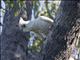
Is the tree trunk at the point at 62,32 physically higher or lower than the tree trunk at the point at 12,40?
higher

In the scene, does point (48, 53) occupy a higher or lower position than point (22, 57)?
higher

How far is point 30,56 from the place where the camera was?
10.1 meters

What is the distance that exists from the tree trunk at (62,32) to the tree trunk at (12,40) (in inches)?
225

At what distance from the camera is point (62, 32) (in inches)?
132

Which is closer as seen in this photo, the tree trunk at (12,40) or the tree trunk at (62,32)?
the tree trunk at (62,32)

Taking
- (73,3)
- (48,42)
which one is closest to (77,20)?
(73,3)

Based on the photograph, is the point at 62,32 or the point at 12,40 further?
the point at 12,40

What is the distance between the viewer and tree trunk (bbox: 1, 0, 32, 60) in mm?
9195

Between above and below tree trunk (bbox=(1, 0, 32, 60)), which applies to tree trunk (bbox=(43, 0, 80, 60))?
above

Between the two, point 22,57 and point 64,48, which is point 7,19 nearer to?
point 22,57

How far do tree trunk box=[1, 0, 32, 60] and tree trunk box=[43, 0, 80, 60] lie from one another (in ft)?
18.8

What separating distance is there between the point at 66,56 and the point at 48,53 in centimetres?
23

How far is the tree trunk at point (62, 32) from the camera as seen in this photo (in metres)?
3.28

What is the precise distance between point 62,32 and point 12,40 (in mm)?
6134
